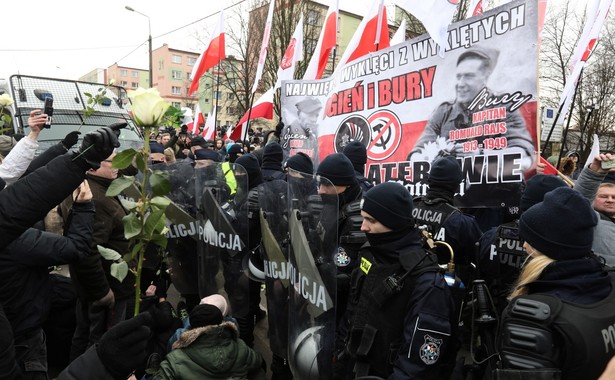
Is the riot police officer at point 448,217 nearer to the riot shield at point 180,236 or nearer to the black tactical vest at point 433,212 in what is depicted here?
the black tactical vest at point 433,212

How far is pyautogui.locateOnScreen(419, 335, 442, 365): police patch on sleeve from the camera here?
171cm

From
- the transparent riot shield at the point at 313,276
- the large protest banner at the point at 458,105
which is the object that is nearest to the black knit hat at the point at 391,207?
the transparent riot shield at the point at 313,276

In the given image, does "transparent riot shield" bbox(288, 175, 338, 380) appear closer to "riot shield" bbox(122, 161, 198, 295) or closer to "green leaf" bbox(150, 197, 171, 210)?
"green leaf" bbox(150, 197, 171, 210)

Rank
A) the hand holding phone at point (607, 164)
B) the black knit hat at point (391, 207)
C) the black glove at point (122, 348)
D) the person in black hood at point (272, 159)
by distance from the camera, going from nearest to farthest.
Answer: the black glove at point (122, 348) < the black knit hat at point (391, 207) < the hand holding phone at point (607, 164) < the person in black hood at point (272, 159)

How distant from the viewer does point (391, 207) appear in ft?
6.48

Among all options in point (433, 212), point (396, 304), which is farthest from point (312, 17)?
point (396, 304)

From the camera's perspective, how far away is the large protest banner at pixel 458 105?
122 inches

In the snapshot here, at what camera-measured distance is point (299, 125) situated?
18.4 ft

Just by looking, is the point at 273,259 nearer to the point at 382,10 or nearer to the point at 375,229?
the point at 375,229

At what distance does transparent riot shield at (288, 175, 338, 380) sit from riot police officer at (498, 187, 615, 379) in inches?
34.8

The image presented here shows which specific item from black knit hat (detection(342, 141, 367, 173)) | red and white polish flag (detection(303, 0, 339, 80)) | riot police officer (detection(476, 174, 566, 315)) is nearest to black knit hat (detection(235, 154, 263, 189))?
black knit hat (detection(342, 141, 367, 173))

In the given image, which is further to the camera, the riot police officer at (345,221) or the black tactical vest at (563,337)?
the riot police officer at (345,221)

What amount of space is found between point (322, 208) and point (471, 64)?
2.17 metres

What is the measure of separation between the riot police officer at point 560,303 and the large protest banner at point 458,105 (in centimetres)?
179
